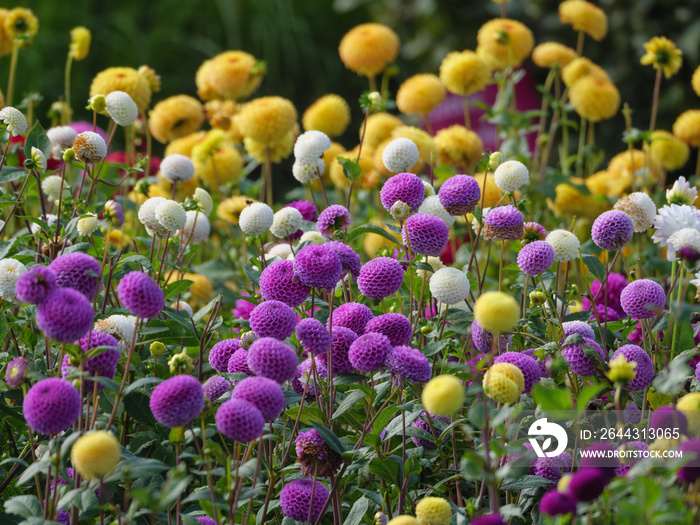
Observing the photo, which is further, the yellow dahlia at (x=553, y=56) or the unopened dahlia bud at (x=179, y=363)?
the yellow dahlia at (x=553, y=56)

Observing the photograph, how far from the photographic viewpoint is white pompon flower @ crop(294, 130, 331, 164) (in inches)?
61.6

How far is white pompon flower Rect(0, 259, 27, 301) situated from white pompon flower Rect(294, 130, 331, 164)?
61cm

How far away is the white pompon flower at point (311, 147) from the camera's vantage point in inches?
61.6

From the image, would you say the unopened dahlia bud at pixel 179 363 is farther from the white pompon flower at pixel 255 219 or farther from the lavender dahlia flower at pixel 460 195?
the lavender dahlia flower at pixel 460 195

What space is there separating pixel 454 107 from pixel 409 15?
1334mm

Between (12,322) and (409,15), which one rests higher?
(409,15)

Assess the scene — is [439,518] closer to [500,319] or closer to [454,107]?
[500,319]

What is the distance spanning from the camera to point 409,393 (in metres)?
1.26

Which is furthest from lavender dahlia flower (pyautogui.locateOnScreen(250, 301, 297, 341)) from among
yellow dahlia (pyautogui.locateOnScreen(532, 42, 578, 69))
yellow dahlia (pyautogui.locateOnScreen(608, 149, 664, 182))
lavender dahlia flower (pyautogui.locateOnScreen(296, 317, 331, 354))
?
yellow dahlia (pyautogui.locateOnScreen(532, 42, 578, 69))

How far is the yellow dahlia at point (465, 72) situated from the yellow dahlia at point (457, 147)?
0.26 metres

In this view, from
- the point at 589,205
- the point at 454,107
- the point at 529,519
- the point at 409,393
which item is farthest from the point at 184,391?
the point at 454,107

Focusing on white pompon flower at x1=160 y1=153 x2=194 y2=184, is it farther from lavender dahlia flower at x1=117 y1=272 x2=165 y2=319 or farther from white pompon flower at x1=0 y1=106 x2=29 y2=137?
lavender dahlia flower at x1=117 y1=272 x2=165 y2=319

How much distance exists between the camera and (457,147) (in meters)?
2.19

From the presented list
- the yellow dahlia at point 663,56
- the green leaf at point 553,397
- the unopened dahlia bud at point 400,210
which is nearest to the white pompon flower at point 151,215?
the unopened dahlia bud at point 400,210
